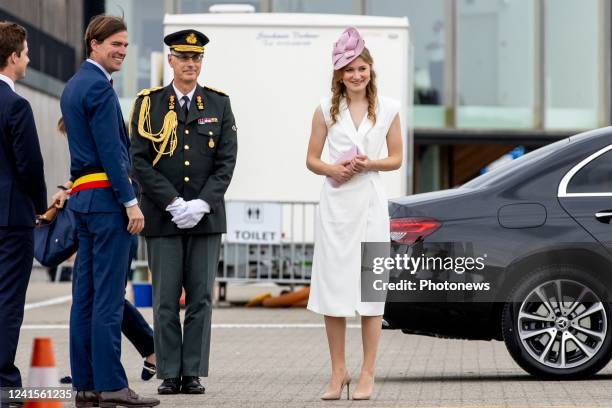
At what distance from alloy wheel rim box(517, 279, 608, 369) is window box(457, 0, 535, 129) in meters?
17.1

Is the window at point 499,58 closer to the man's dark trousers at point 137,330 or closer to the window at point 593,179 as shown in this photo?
the window at point 593,179

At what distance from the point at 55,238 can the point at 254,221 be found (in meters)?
8.37

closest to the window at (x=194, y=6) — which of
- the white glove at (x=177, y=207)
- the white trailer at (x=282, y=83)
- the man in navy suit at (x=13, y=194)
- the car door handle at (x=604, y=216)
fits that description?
the white trailer at (x=282, y=83)

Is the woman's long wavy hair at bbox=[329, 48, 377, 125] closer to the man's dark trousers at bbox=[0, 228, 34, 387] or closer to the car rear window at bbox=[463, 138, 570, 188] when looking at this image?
the car rear window at bbox=[463, 138, 570, 188]

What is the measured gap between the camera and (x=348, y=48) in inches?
324

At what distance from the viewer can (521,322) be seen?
934 centimetres

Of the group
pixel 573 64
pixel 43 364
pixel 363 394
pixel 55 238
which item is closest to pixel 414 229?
pixel 363 394

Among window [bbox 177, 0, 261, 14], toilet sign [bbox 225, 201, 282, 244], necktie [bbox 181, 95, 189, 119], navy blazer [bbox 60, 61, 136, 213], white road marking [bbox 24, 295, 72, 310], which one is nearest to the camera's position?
navy blazer [bbox 60, 61, 136, 213]

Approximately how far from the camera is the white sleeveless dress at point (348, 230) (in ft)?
26.8

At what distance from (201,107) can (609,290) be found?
2760mm

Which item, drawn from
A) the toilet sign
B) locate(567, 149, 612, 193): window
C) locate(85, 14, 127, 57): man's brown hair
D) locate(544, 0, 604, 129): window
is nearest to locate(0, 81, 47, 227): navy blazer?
locate(85, 14, 127, 57): man's brown hair

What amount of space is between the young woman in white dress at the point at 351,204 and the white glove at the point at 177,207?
29.5 inches

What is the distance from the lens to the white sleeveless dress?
26.8ft

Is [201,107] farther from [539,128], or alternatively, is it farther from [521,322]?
[539,128]
